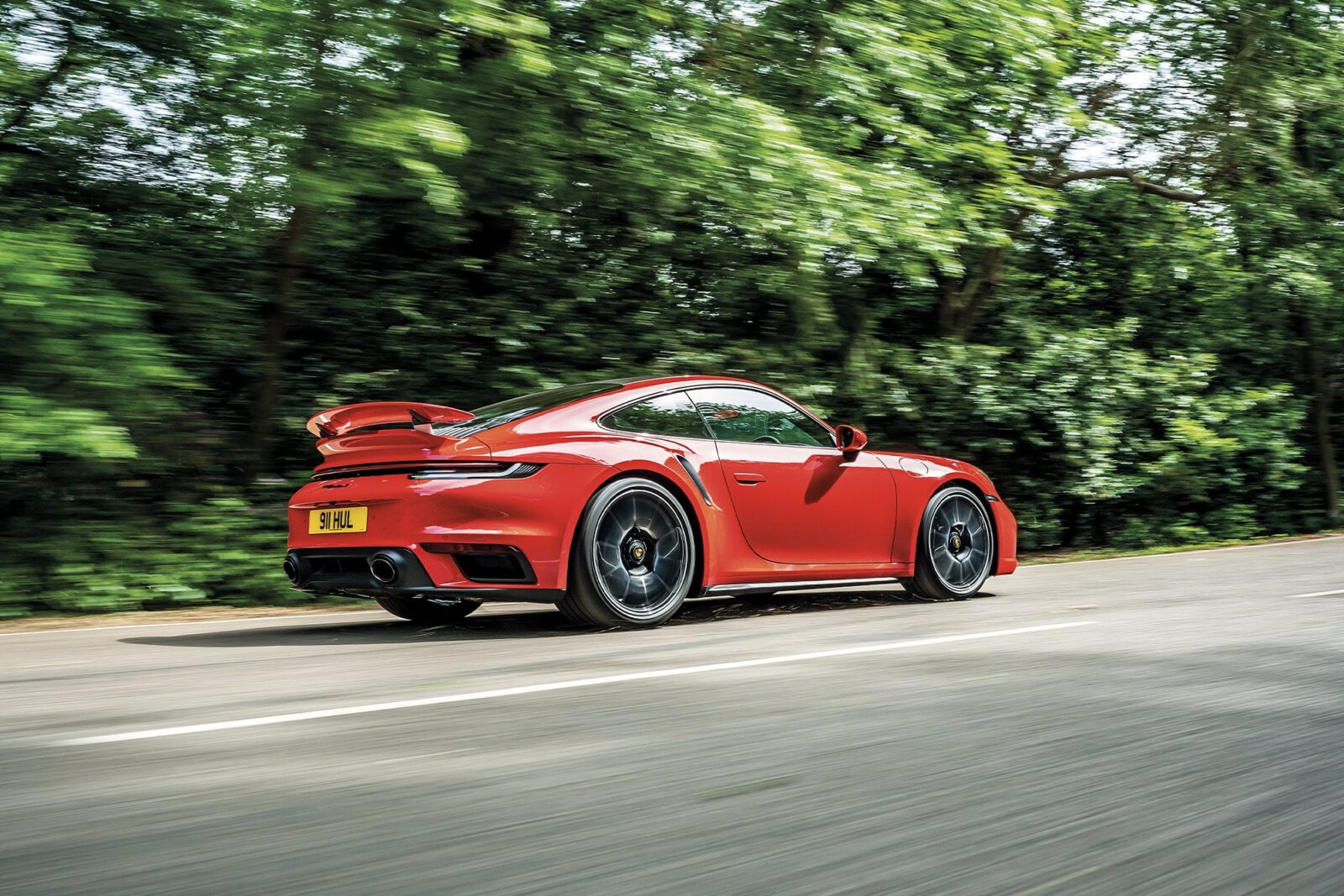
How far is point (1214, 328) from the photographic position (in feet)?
54.2

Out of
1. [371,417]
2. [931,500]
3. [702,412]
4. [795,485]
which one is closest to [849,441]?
[795,485]

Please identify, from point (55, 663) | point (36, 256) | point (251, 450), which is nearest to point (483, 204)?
point (251, 450)

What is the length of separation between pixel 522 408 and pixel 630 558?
3.11 feet

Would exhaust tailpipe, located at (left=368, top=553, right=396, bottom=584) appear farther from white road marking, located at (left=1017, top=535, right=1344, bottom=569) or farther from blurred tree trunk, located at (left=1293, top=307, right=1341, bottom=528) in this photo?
blurred tree trunk, located at (left=1293, top=307, right=1341, bottom=528)

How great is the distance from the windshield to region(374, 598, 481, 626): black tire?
1.17m

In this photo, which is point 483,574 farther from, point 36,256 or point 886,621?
point 36,256

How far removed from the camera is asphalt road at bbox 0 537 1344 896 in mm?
2508

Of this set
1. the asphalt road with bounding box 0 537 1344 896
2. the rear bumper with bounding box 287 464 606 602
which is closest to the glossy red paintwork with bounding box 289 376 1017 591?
the rear bumper with bounding box 287 464 606 602

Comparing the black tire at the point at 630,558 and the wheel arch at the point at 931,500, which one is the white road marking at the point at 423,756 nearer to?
the black tire at the point at 630,558

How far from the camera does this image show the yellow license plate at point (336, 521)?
6.08 metres

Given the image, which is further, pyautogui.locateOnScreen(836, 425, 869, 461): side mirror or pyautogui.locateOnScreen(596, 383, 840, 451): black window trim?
pyautogui.locateOnScreen(836, 425, 869, 461): side mirror

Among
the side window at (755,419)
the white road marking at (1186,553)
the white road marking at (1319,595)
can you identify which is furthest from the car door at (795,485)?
the white road marking at (1186,553)

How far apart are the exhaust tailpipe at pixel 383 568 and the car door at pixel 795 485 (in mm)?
1912

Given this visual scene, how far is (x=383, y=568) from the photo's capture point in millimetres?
5949
